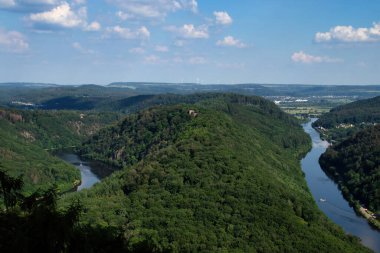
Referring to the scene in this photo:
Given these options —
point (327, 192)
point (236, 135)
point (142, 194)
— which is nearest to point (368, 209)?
point (327, 192)

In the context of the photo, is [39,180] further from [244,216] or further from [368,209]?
[368,209]

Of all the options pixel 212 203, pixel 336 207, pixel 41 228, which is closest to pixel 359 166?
pixel 336 207

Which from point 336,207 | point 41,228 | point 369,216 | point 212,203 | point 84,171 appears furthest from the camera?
point 84,171

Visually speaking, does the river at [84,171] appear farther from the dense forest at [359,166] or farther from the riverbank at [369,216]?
the dense forest at [359,166]

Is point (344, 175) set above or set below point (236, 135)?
below

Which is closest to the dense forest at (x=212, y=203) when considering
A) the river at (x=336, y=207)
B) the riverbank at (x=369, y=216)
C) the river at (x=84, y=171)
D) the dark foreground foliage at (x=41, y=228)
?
the dark foreground foliage at (x=41, y=228)

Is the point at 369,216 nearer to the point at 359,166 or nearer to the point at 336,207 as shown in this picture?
the point at 336,207
